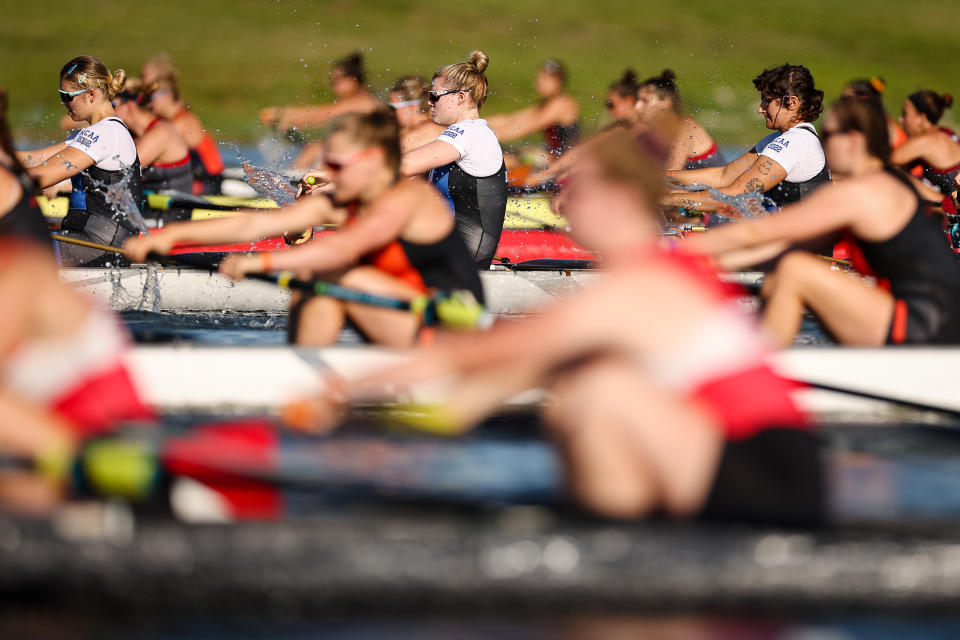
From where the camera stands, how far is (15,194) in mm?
5699

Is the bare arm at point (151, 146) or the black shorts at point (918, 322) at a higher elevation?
the bare arm at point (151, 146)

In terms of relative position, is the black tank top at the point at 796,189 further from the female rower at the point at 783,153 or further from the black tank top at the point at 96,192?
the black tank top at the point at 96,192

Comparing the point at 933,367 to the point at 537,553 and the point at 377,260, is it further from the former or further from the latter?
the point at 537,553

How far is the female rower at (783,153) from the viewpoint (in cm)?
874

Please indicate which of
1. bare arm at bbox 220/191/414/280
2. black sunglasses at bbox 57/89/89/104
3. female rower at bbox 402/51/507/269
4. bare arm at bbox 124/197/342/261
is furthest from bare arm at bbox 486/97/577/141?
bare arm at bbox 220/191/414/280

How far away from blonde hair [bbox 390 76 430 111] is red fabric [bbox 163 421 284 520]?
7.00 m

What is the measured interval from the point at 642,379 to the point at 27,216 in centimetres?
344

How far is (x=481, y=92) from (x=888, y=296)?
12.0ft

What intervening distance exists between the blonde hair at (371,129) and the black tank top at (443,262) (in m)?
0.52

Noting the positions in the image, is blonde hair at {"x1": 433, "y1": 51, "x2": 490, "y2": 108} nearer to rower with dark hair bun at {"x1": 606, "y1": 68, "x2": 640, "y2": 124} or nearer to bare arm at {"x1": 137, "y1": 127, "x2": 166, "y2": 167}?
rower with dark hair bun at {"x1": 606, "y1": 68, "x2": 640, "y2": 124}

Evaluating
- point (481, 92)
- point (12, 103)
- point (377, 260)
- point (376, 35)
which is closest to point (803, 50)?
point (376, 35)

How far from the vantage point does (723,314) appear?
3.40 m

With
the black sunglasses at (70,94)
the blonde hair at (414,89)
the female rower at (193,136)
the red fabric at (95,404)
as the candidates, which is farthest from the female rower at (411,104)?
the red fabric at (95,404)

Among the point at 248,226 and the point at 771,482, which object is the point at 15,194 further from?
the point at 771,482
